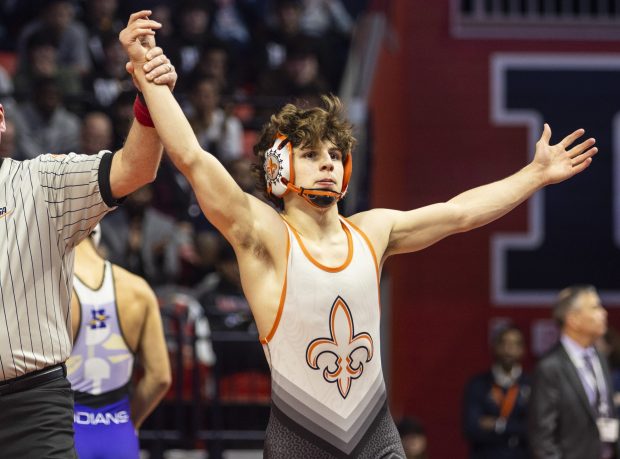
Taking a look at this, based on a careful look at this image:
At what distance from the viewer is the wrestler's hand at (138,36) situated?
4004 mm

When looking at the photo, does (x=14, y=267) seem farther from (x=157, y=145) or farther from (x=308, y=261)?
(x=308, y=261)

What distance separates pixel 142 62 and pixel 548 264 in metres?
9.36

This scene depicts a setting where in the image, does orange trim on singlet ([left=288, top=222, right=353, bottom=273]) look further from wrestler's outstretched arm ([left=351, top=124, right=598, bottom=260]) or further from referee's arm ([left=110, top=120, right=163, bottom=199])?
referee's arm ([left=110, top=120, right=163, bottom=199])

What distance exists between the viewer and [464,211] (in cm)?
456

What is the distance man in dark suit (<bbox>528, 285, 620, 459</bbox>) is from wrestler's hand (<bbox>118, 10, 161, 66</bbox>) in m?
4.72

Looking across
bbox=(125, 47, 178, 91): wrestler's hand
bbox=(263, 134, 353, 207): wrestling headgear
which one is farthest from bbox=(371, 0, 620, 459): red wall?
bbox=(125, 47, 178, 91): wrestler's hand

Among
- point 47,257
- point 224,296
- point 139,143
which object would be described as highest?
point 139,143

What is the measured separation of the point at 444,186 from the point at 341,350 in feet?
28.7

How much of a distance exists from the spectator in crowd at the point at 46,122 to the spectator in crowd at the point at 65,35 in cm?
104

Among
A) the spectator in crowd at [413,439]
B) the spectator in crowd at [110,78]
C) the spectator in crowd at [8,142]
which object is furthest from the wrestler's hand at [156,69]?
the spectator in crowd at [110,78]

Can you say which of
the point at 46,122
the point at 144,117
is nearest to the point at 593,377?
the point at 144,117

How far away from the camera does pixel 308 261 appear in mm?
4219

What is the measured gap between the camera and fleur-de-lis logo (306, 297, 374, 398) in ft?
13.7

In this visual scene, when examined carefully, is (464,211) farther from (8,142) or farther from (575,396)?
(8,142)
